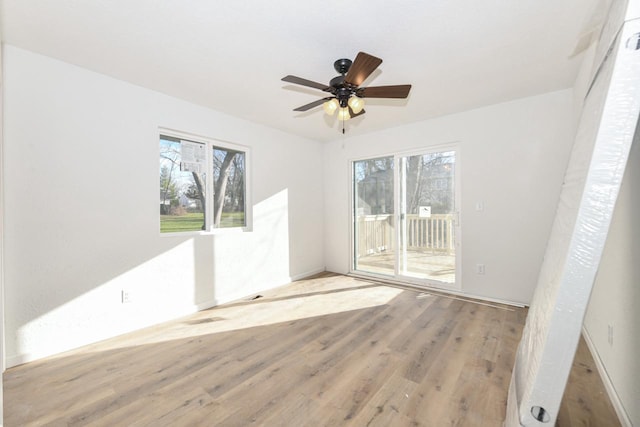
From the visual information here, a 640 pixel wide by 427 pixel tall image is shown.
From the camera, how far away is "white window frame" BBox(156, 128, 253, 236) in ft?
10.4

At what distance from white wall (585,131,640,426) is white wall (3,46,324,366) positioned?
11.7ft

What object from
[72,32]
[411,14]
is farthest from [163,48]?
[411,14]

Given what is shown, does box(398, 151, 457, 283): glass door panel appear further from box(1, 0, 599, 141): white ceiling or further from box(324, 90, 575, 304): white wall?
box(1, 0, 599, 141): white ceiling

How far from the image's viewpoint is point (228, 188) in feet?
12.2

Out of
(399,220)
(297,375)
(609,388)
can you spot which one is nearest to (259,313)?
(297,375)

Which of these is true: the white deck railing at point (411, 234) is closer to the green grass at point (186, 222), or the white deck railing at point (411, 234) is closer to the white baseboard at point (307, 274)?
the white baseboard at point (307, 274)

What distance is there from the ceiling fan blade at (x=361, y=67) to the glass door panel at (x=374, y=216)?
2.51 meters

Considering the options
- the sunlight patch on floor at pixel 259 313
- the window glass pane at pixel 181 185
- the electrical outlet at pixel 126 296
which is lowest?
the sunlight patch on floor at pixel 259 313

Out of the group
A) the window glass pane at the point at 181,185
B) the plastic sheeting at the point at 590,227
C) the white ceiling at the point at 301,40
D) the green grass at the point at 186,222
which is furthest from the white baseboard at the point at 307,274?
the plastic sheeting at the point at 590,227

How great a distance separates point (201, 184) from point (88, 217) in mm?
1199

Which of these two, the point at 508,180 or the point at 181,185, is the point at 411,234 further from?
the point at 181,185

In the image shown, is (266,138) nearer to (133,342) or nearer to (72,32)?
(72,32)

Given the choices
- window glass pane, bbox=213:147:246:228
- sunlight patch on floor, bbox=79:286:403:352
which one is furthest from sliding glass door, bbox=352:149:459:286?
window glass pane, bbox=213:147:246:228

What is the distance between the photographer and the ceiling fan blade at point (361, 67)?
1.78m
